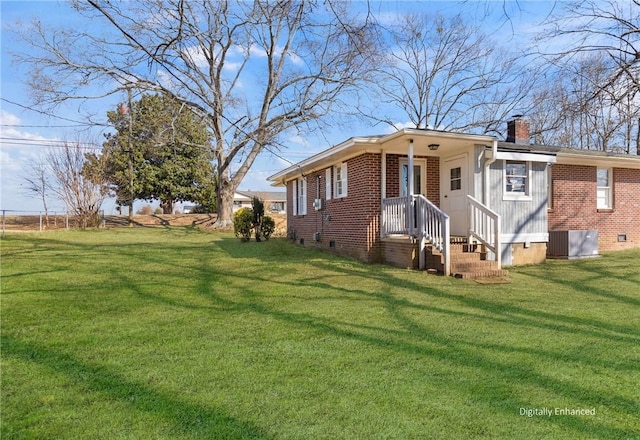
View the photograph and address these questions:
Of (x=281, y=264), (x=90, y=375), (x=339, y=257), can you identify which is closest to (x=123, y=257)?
(x=281, y=264)

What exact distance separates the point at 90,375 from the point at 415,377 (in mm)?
2752

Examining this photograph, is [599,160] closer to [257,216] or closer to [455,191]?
[455,191]

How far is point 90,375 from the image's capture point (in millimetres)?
3459

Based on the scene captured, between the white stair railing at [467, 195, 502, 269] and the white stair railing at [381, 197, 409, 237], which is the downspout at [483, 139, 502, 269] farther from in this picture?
the white stair railing at [381, 197, 409, 237]

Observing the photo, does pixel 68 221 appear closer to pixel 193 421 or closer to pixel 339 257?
pixel 339 257

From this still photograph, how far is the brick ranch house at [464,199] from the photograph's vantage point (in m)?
9.30

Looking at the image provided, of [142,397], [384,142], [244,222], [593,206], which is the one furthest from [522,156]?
[142,397]

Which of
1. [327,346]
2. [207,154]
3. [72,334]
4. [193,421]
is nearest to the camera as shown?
[193,421]

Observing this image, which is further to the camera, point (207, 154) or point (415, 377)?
point (207, 154)

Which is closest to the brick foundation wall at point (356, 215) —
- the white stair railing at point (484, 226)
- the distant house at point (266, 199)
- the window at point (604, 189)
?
the white stair railing at point (484, 226)

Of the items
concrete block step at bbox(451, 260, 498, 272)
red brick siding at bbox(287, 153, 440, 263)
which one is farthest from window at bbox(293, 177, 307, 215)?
concrete block step at bbox(451, 260, 498, 272)

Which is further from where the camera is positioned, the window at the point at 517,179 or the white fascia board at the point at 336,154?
the window at the point at 517,179

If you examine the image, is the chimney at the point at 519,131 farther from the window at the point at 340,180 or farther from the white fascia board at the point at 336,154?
the window at the point at 340,180

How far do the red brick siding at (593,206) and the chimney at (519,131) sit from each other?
1832mm
